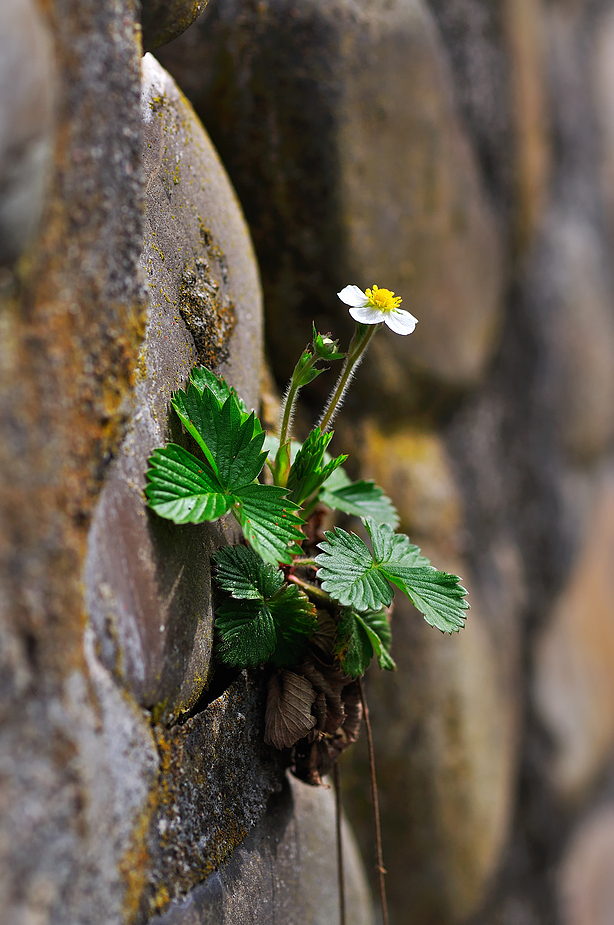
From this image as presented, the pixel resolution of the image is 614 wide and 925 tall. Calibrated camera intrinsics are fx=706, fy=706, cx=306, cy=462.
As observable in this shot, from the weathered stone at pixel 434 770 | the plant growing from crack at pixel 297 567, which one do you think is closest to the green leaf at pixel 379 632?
the plant growing from crack at pixel 297 567

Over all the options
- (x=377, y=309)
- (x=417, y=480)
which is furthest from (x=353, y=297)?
(x=417, y=480)

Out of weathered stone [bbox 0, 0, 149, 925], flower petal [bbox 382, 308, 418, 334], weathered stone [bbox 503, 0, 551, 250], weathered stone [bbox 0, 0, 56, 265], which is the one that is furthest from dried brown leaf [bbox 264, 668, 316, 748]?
weathered stone [bbox 503, 0, 551, 250]

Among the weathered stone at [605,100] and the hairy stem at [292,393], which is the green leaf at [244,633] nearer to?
the hairy stem at [292,393]

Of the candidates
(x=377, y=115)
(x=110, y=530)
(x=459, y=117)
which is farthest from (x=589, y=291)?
(x=110, y=530)

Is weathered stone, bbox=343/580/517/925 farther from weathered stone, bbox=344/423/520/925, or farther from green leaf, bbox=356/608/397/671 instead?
green leaf, bbox=356/608/397/671

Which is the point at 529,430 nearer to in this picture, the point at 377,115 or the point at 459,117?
the point at 459,117

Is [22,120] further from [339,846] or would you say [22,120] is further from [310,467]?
[339,846]
